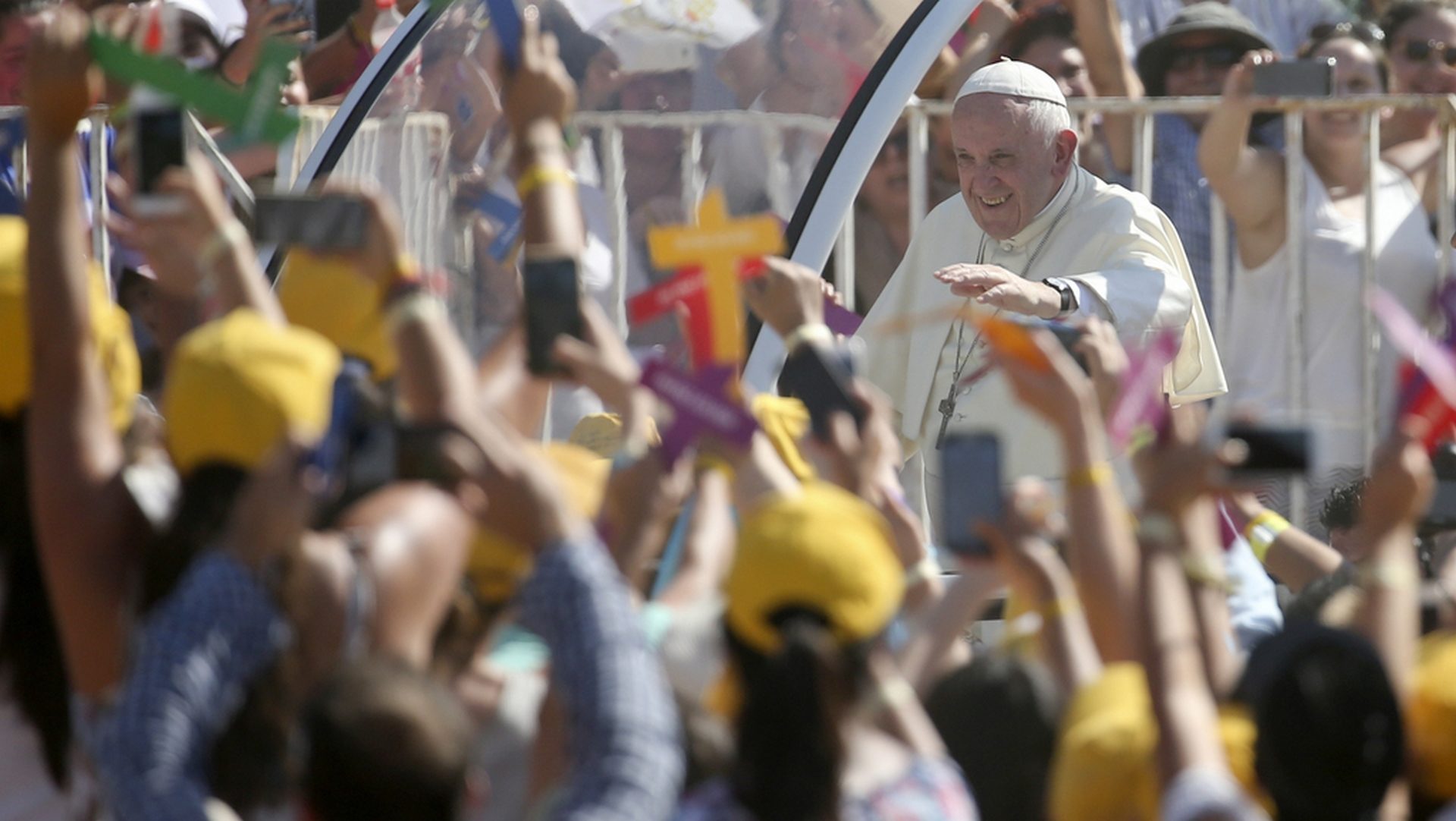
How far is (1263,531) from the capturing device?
386 cm

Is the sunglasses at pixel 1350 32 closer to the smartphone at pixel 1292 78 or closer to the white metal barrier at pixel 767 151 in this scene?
the white metal barrier at pixel 767 151

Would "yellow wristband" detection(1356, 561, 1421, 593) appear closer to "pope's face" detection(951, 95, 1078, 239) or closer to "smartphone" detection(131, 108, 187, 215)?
"smartphone" detection(131, 108, 187, 215)

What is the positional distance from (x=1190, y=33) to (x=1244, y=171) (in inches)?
26.8

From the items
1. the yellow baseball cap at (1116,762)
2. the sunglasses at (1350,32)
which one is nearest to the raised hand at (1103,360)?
the yellow baseball cap at (1116,762)

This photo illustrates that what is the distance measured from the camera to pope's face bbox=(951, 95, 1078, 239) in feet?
16.4

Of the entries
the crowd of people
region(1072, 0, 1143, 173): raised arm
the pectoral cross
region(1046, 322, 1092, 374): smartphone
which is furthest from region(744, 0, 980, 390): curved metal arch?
region(1072, 0, 1143, 173): raised arm

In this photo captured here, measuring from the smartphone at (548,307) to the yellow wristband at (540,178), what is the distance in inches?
13.9

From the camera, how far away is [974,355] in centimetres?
506

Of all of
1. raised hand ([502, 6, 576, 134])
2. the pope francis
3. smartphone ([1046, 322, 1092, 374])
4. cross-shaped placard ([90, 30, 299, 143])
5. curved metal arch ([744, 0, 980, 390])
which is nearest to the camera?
cross-shaped placard ([90, 30, 299, 143])

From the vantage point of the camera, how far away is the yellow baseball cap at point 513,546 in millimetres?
2562

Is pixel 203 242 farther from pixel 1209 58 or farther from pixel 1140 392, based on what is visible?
pixel 1209 58

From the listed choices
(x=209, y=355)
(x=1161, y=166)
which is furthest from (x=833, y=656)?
(x=1161, y=166)

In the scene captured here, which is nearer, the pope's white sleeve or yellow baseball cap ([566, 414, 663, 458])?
yellow baseball cap ([566, 414, 663, 458])

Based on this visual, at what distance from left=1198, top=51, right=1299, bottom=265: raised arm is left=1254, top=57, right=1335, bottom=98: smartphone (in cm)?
11
